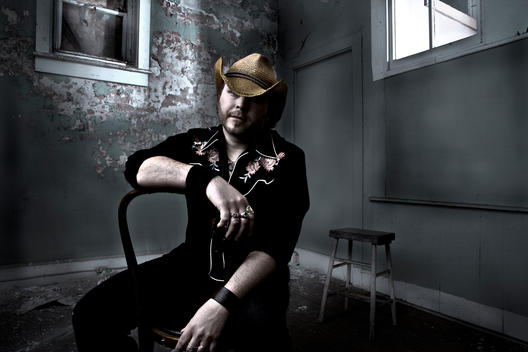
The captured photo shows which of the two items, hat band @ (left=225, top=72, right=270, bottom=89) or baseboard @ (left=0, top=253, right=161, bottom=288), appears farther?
baseboard @ (left=0, top=253, right=161, bottom=288)

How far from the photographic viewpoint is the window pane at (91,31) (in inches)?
122

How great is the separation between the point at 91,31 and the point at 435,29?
305cm

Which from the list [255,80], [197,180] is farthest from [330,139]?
[197,180]

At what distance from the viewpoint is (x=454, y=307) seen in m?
2.48

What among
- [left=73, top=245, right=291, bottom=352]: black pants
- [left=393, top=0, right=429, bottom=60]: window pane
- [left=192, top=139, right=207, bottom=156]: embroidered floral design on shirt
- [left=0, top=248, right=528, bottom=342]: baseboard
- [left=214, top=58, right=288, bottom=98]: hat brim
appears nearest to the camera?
[left=73, top=245, right=291, bottom=352]: black pants

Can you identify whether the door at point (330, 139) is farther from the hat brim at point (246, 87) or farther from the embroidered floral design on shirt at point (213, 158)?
the embroidered floral design on shirt at point (213, 158)

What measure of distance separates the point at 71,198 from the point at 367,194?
2656 mm

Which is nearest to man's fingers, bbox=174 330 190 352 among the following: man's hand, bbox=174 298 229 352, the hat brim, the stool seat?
man's hand, bbox=174 298 229 352

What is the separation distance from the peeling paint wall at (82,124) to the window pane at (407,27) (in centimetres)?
186

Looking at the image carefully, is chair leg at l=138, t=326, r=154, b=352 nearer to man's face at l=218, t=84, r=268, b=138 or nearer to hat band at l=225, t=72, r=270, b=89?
man's face at l=218, t=84, r=268, b=138

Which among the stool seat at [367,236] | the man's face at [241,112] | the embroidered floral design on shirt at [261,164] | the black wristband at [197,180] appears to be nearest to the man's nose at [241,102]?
the man's face at [241,112]

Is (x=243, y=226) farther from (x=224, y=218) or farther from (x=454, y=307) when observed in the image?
(x=454, y=307)

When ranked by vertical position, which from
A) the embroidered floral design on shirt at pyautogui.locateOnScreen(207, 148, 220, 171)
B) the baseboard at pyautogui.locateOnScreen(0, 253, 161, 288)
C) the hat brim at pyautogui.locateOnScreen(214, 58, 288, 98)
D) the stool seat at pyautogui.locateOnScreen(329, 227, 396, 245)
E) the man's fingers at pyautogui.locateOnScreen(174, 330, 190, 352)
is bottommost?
the baseboard at pyautogui.locateOnScreen(0, 253, 161, 288)

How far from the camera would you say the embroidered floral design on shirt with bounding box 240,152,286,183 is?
4.49ft
